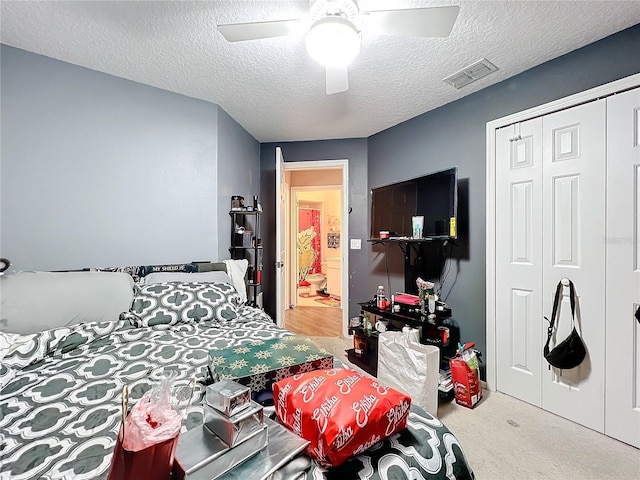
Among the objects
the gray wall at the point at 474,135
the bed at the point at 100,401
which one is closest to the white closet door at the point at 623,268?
the gray wall at the point at 474,135

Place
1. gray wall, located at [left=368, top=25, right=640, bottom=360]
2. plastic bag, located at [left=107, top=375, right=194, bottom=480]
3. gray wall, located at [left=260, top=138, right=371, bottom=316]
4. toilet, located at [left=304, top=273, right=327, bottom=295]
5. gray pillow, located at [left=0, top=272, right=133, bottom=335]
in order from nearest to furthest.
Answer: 1. plastic bag, located at [left=107, top=375, right=194, bottom=480]
2. gray pillow, located at [left=0, top=272, right=133, bottom=335]
3. gray wall, located at [left=368, top=25, right=640, bottom=360]
4. gray wall, located at [left=260, top=138, right=371, bottom=316]
5. toilet, located at [left=304, top=273, right=327, bottom=295]

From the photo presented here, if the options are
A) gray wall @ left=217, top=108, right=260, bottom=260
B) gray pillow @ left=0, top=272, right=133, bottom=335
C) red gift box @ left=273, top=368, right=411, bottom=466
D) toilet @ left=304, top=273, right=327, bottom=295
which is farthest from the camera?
toilet @ left=304, top=273, right=327, bottom=295

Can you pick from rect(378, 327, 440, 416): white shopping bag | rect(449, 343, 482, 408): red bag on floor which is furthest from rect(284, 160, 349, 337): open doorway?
rect(449, 343, 482, 408): red bag on floor

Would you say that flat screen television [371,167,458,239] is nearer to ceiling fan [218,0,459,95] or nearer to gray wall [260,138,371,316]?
gray wall [260,138,371,316]

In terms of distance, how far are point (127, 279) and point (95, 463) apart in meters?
1.45

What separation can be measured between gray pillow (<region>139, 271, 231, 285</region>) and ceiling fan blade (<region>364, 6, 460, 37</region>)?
6.45 ft

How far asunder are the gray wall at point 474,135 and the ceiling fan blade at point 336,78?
4.47 feet

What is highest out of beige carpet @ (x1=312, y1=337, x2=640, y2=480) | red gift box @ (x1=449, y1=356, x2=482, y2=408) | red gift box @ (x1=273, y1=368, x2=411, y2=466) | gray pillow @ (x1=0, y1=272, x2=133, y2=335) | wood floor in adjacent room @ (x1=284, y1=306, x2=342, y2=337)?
gray pillow @ (x1=0, y1=272, x2=133, y2=335)

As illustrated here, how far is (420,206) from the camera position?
266 cm

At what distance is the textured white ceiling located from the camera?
5.21 feet

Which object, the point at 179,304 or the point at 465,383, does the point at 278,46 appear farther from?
the point at 465,383

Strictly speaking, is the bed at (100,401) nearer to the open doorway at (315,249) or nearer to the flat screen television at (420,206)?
the flat screen television at (420,206)

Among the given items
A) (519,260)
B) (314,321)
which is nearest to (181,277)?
(314,321)

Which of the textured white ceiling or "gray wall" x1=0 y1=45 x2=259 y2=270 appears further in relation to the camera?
"gray wall" x1=0 y1=45 x2=259 y2=270
